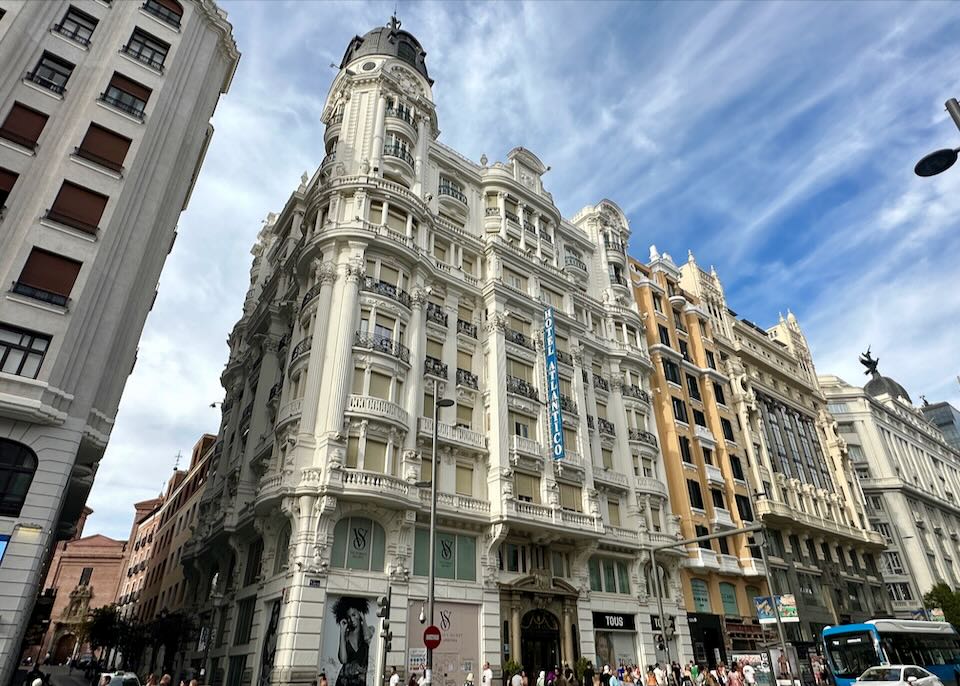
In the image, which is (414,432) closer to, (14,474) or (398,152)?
(14,474)

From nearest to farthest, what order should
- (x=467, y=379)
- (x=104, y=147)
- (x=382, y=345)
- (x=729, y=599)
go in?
1. (x=104, y=147)
2. (x=382, y=345)
3. (x=467, y=379)
4. (x=729, y=599)

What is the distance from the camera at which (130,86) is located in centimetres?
2523

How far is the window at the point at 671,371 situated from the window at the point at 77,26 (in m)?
41.0

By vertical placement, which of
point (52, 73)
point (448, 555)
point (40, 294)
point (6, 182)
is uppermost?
point (52, 73)

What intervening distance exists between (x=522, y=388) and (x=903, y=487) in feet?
187

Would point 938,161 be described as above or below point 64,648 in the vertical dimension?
above

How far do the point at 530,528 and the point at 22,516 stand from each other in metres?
20.4

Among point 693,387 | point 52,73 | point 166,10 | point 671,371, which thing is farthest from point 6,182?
point 693,387

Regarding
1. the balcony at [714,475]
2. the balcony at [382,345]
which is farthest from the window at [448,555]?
the balcony at [714,475]

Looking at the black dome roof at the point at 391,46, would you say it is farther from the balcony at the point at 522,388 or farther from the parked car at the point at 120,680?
the parked car at the point at 120,680

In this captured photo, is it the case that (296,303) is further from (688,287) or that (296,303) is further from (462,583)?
(688,287)

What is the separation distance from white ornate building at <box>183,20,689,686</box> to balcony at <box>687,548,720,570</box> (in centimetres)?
180

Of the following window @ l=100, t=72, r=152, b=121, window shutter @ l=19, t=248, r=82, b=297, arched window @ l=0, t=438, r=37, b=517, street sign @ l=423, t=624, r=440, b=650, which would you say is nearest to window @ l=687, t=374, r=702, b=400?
street sign @ l=423, t=624, r=440, b=650

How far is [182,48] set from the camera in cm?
2781
